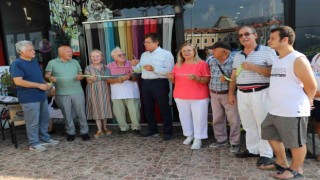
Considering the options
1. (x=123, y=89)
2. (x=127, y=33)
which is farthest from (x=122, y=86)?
(x=127, y=33)

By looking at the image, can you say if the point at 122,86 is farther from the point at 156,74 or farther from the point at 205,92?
the point at 205,92

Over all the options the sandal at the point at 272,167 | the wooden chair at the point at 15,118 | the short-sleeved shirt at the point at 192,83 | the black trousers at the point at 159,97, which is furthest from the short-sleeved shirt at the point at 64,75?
the sandal at the point at 272,167

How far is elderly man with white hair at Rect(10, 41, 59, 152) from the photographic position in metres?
4.13

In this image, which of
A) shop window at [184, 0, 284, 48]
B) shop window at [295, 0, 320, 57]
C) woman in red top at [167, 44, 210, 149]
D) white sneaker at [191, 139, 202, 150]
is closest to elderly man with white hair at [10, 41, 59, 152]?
woman in red top at [167, 44, 210, 149]

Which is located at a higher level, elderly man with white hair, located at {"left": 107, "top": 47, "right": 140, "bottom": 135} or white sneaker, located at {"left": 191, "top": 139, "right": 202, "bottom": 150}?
elderly man with white hair, located at {"left": 107, "top": 47, "right": 140, "bottom": 135}

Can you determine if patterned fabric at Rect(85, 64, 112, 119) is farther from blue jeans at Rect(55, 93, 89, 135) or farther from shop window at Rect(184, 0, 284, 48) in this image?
shop window at Rect(184, 0, 284, 48)

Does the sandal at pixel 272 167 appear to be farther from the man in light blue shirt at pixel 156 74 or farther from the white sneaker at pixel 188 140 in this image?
the man in light blue shirt at pixel 156 74

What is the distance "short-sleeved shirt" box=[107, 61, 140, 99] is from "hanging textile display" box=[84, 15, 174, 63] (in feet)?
1.63

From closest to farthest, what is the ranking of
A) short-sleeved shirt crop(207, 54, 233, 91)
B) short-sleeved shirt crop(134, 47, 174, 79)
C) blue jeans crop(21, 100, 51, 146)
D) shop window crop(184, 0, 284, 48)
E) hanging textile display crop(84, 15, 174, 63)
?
short-sleeved shirt crop(207, 54, 233, 91)
blue jeans crop(21, 100, 51, 146)
short-sleeved shirt crop(134, 47, 174, 79)
shop window crop(184, 0, 284, 48)
hanging textile display crop(84, 15, 174, 63)

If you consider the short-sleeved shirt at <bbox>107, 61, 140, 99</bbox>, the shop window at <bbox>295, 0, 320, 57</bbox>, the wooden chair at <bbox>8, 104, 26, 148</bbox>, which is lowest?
the wooden chair at <bbox>8, 104, 26, 148</bbox>

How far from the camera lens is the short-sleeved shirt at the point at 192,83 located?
4.03 m

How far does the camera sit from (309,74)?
2711 mm

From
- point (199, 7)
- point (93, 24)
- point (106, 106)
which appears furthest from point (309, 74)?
point (93, 24)

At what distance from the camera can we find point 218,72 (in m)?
3.87
